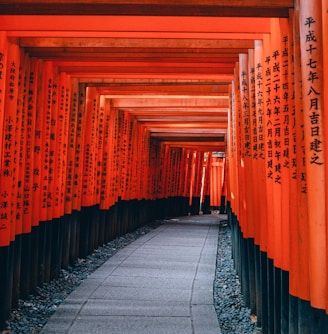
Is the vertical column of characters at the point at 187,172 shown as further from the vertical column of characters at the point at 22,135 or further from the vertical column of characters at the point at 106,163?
the vertical column of characters at the point at 22,135

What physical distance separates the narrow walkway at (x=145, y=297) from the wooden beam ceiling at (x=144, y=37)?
10.5 feet

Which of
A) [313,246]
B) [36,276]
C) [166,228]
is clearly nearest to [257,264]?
[313,246]

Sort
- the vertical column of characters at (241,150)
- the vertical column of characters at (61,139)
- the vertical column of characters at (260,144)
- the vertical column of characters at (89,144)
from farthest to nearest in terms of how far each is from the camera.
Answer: the vertical column of characters at (89,144), the vertical column of characters at (61,139), the vertical column of characters at (241,150), the vertical column of characters at (260,144)

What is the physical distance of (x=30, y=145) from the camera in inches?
248

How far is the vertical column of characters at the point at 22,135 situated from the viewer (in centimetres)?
571

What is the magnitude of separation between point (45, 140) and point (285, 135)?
396cm

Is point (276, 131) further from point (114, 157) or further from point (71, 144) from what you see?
point (114, 157)

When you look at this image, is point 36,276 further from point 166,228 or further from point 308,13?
point 166,228

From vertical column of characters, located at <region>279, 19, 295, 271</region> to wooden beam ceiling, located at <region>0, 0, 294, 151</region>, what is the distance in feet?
1.98

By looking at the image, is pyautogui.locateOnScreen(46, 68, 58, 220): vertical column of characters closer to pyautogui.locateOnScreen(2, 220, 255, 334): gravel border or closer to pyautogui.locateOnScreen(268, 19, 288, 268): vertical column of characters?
pyautogui.locateOnScreen(2, 220, 255, 334): gravel border

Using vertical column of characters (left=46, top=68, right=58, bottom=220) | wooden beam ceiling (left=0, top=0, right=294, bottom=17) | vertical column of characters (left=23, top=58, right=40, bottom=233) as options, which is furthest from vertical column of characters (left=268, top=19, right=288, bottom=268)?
vertical column of characters (left=46, top=68, right=58, bottom=220)

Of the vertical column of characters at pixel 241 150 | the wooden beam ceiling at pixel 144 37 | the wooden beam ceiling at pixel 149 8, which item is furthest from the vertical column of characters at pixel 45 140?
the vertical column of characters at pixel 241 150

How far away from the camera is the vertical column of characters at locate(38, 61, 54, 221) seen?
676 centimetres

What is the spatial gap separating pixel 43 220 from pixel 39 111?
61.8 inches
